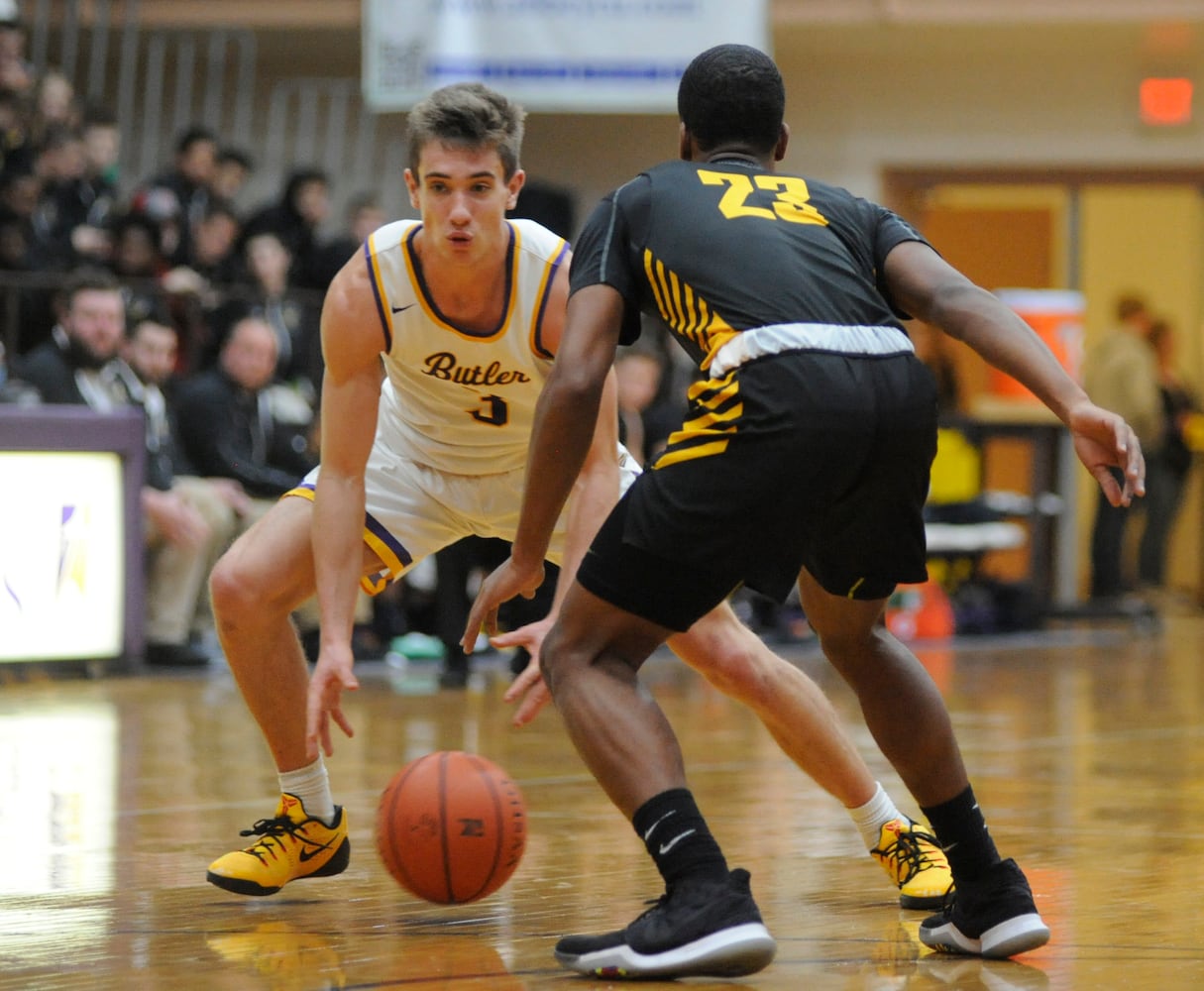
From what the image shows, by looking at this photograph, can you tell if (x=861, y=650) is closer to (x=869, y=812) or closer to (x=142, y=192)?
(x=869, y=812)

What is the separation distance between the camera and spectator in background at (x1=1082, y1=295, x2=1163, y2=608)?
15961 mm

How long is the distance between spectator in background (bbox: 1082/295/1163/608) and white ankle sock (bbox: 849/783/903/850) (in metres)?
11.8

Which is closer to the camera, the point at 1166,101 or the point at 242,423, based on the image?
the point at 242,423

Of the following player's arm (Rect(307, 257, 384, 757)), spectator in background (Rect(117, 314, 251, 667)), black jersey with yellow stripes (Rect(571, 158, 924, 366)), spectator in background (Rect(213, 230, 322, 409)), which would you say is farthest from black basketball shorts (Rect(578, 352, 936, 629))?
spectator in background (Rect(213, 230, 322, 409))

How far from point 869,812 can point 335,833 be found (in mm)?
1274

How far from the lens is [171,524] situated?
10469 mm

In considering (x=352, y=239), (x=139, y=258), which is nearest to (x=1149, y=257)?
(x=352, y=239)

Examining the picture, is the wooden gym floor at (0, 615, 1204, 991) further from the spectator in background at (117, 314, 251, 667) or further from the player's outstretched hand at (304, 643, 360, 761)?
the spectator in background at (117, 314, 251, 667)

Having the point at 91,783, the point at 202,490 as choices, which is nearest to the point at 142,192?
the point at 202,490

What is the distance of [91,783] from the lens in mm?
6391

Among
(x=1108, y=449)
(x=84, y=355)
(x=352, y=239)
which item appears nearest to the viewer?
A: (x=1108, y=449)

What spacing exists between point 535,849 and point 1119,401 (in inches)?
474

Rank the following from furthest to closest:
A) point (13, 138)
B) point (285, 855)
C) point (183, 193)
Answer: point (183, 193) < point (13, 138) < point (285, 855)

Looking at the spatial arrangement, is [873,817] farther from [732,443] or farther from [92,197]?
[92,197]
